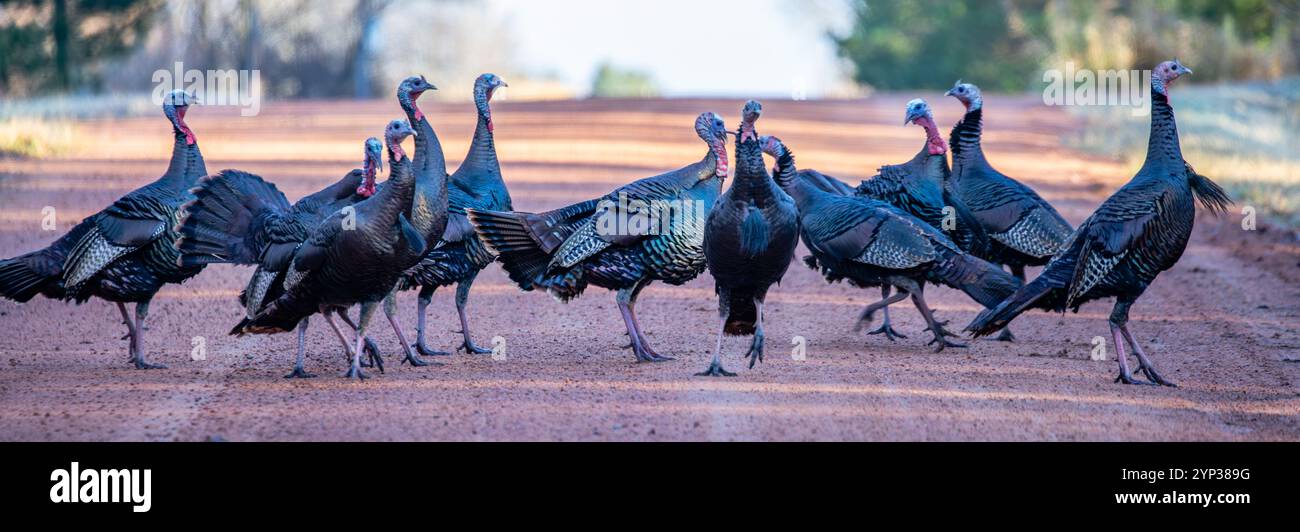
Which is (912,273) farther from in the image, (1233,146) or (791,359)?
(1233,146)

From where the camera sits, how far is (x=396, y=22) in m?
46.3

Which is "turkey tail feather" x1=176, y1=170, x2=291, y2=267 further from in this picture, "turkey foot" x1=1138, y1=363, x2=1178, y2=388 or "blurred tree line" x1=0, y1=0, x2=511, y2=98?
"blurred tree line" x1=0, y1=0, x2=511, y2=98

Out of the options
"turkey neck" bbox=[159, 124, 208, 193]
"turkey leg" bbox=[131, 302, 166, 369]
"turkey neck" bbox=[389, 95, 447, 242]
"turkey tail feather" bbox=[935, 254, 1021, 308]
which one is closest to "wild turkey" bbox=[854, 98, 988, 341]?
"turkey tail feather" bbox=[935, 254, 1021, 308]

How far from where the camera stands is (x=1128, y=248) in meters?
7.73

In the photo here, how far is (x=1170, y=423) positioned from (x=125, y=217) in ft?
18.3

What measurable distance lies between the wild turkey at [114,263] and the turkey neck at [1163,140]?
5.23 metres

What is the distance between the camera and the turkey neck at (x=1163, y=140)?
797 centimetres

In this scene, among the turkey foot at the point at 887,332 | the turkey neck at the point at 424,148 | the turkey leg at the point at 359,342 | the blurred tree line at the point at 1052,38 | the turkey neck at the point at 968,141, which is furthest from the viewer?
the blurred tree line at the point at 1052,38

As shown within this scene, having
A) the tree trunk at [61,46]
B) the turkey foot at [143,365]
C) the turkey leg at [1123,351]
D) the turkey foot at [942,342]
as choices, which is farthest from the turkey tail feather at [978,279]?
the tree trunk at [61,46]

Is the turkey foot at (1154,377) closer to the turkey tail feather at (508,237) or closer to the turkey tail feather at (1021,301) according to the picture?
the turkey tail feather at (1021,301)

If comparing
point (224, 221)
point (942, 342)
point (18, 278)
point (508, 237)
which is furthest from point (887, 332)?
point (18, 278)

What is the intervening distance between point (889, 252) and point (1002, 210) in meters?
1.02

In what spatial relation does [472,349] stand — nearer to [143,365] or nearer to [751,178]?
[143,365]
